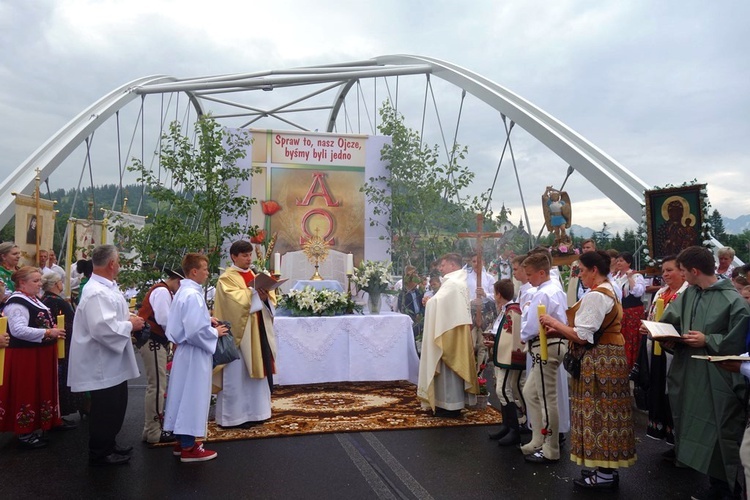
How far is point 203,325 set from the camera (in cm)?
514

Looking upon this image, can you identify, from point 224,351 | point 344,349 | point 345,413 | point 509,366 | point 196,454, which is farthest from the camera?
point 344,349

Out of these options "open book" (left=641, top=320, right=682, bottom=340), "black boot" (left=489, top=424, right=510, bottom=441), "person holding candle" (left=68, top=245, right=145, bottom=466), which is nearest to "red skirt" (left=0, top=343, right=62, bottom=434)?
"person holding candle" (left=68, top=245, right=145, bottom=466)

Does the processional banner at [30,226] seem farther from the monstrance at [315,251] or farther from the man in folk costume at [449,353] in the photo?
the man in folk costume at [449,353]

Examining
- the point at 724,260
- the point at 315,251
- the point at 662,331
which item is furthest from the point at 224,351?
the point at 724,260

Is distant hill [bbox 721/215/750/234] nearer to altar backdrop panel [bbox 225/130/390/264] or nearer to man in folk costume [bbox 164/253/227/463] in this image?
altar backdrop panel [bbox 225/130/390/264]

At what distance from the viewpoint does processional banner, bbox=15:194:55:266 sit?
830cm

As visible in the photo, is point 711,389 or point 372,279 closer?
point 711,389

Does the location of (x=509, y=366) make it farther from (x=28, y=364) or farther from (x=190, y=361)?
(x=28, y=364)

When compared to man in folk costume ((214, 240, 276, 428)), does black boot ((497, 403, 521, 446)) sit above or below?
below

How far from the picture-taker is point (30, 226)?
8.55 m

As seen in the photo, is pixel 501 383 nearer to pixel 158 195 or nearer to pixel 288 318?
pixel 288 318

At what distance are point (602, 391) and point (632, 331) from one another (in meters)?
3.70

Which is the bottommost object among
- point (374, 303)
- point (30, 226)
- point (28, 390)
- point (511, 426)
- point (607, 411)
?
point (511, 426)

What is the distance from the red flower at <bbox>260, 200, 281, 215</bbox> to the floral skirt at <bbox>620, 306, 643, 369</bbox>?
738 cm
